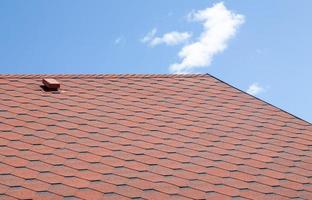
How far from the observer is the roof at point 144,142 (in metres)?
7.24

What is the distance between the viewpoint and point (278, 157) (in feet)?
28.9

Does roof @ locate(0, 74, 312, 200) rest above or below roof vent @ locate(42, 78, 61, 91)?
below

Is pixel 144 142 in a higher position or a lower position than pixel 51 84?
lower

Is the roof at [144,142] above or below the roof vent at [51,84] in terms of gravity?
below

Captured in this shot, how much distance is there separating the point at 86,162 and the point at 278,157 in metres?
2.98

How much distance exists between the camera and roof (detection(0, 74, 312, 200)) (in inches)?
285

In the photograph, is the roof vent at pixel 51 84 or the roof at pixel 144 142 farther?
the roof vent at pixel 51 84

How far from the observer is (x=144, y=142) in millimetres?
8695

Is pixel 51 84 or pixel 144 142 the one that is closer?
pixel 144 142

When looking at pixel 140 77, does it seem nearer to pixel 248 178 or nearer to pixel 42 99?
pixel 42 99

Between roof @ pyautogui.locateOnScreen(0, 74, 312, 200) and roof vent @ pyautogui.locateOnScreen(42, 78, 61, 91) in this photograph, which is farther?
roof vent @ pyautogui.locateOnScreen(42, 78, 61, 91)

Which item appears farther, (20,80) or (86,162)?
(20,80)

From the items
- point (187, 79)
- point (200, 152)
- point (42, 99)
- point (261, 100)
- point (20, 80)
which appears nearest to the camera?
point (200, 152)

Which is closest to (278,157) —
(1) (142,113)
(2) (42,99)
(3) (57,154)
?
(1) (142,113)
